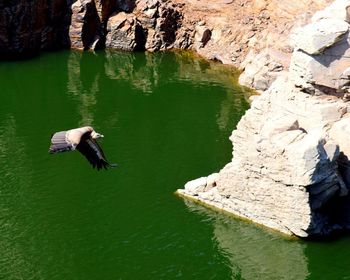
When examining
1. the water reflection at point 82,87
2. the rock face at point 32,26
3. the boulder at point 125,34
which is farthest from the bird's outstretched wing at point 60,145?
the boulder at point 125,34

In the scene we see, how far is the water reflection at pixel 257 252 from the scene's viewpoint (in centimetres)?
3266

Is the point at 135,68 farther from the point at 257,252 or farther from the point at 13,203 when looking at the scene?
the point at 257,252

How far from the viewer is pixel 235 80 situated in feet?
195

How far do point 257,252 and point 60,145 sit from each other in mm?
17466

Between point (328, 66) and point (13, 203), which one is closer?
point (328, 66)

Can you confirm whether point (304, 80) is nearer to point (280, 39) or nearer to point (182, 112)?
point (182, 112)

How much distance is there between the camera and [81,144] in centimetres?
1906

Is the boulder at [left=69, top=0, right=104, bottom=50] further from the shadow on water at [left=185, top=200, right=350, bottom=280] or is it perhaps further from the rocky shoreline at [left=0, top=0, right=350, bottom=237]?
the shadow on water at [left=185, top=200, right=350, bottom=280]

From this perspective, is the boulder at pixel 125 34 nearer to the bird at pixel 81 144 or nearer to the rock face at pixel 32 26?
the rock face at pixel 32 26

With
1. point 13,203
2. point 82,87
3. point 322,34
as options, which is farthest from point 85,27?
point 322,34

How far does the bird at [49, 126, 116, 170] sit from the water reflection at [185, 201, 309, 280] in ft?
49.4

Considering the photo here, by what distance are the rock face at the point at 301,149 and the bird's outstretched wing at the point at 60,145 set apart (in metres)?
16.3

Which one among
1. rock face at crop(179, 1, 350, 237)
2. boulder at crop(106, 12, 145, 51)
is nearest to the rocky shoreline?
rock face at crop(179, 1, 350, 237)

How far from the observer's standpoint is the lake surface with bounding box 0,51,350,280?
3294cm
